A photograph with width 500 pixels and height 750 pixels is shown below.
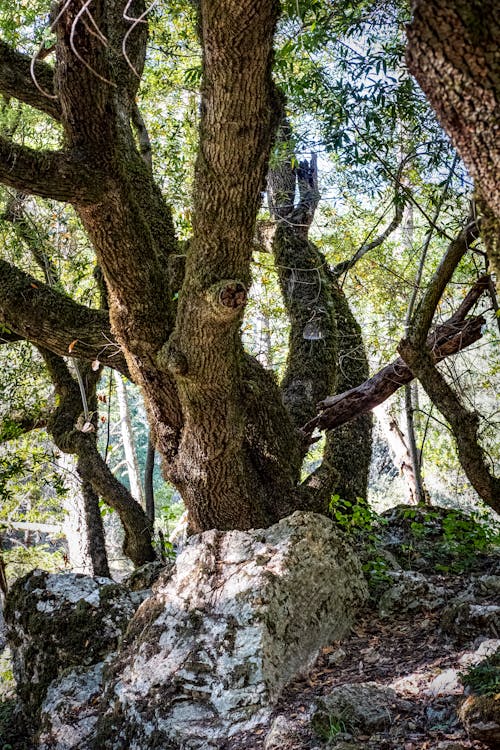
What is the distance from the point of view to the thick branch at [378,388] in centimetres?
611

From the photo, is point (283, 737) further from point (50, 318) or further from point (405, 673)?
point (50, 318)

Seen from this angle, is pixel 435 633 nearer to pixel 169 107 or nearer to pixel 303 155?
pixel 303 155

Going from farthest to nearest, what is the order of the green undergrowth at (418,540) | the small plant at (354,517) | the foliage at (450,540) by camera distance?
the small plant at (354,517)
the foliage at (450,540)
the green undergrowth at (418,540)

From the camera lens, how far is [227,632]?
4414 millimetres

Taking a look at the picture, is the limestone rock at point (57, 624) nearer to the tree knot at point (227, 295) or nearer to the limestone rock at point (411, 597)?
the limestone rock at point (411, 597)

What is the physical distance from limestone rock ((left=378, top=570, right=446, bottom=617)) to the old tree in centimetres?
90

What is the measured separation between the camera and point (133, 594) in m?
6.08

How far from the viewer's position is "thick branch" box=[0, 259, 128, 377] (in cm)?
592

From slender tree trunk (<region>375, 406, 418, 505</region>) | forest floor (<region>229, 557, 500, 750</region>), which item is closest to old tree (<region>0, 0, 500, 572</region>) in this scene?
forest floor (<region>229, 557, 500, 750</region>)

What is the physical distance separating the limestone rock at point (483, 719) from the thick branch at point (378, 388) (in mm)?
3531

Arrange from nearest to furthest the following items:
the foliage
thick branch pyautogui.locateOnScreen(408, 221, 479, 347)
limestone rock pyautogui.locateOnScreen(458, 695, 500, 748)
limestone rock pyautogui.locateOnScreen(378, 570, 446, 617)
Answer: limestone rock pyautogui.locateOnScreen(458, 695, 500, 748)
thick branch pyautogui.locateOnScreen(408, 221, 479, 347)
limestone rock pyautogui.locateOnScreen(378, 570, 446, 617)
the foliage

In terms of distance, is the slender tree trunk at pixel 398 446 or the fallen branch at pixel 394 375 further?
the slender tree trunk at pixel 398 446

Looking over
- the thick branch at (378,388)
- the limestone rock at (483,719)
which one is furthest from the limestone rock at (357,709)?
the thick branch at (378,388)

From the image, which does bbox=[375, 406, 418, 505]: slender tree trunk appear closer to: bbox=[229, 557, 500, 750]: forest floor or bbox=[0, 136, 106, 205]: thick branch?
bbox=[229, 557, 500, 750]: forest floor
